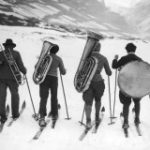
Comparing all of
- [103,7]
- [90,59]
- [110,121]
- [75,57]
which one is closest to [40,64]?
[90,59]

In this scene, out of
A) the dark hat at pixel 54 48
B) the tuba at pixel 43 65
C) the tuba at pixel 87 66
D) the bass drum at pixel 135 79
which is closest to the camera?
the bass drum at pixel 135 79

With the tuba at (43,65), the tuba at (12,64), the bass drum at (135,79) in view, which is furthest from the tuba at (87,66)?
the tuba at (12,64)

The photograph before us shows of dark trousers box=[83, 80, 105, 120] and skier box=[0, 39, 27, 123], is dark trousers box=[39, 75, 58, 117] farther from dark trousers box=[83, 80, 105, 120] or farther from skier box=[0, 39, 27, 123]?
dark trousers box=[83, 80, 105, 120]

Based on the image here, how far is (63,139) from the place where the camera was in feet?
20.6

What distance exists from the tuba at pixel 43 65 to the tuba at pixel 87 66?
2.57 ft

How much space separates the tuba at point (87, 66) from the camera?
261 inches

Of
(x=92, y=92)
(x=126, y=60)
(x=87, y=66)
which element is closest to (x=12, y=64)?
(x=87, y=66)

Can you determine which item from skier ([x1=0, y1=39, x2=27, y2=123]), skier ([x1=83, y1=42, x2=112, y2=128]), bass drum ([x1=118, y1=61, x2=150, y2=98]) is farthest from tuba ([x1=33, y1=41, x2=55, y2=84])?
bass drum ([x1=118, y1=61, x2=150, y2=98])

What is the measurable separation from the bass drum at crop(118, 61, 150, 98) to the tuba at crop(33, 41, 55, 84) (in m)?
1.76

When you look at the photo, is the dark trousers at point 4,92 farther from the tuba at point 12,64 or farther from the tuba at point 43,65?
the tuba at point 43,65

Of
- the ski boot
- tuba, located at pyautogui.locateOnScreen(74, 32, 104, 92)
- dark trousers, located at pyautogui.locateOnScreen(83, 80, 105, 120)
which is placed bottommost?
the ski boot

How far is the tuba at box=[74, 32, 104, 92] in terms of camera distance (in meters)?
6.62

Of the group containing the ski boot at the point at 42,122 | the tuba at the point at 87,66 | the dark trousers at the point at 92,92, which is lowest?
the ski boot at the point at 42,122

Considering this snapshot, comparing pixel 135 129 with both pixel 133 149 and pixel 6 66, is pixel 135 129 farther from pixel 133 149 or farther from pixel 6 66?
pixel 6 66
